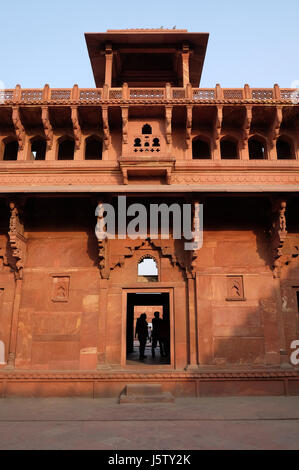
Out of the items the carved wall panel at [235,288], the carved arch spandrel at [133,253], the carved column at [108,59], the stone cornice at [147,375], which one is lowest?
the stone cornice at [147,375]

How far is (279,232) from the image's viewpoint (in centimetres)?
903

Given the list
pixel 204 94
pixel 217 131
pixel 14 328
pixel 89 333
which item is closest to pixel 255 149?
pixel 217 131

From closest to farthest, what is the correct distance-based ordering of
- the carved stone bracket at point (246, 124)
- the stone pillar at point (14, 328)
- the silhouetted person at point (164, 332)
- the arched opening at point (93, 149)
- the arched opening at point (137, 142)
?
the stone pillar at point (14, 328), the carved stone bracket at point (246, 124), the arched opening at point (137, 142), the arched opening at point (93, 149), the silhouetted person at point (164, 332)

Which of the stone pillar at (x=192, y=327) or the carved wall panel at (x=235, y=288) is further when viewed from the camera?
the carved wall panel at (x=235, y=288)

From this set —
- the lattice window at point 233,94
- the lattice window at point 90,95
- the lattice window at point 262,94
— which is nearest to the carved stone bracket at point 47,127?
the lattice window at point 90,95

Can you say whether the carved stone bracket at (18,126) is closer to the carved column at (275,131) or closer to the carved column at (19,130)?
the carved column at (19,130)

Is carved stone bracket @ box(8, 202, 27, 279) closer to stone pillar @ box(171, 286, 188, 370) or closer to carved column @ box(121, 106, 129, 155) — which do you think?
carved column @ box(121, 106, 129, 155)

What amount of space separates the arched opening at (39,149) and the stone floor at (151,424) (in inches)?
267

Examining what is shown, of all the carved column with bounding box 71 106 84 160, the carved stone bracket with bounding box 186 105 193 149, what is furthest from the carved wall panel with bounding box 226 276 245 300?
the carved column with bounding box 71 106 84 160

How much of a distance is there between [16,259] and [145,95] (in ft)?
18.9

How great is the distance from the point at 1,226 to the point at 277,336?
25.9 feet

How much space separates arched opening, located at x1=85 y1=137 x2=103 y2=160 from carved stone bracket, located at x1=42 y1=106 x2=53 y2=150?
1.14 m

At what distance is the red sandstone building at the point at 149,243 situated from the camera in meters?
8.84

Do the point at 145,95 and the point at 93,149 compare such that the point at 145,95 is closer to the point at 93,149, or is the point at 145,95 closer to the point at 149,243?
the point at 93,149
